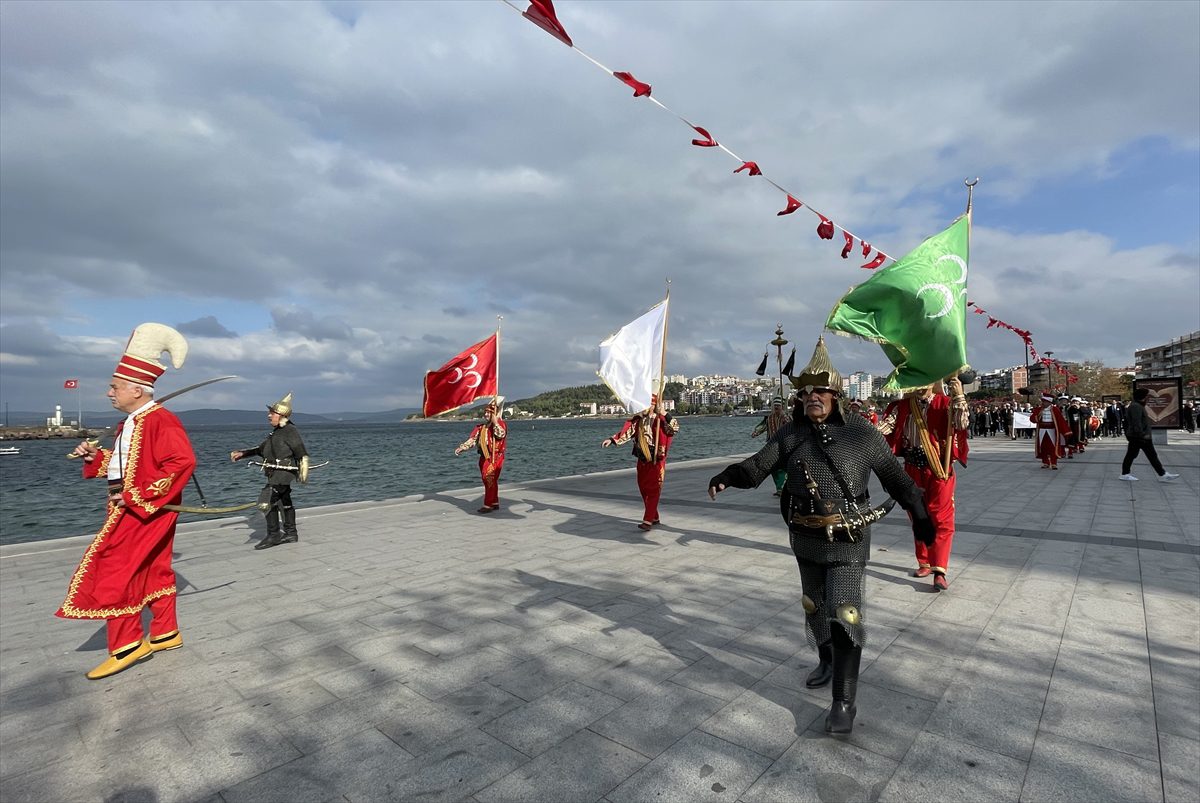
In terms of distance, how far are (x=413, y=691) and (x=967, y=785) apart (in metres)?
3.06

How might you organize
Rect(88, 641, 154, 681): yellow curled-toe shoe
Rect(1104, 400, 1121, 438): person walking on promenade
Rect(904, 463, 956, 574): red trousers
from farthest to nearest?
Rect(1104, 400, 1121, 438): person walking on promenade
Rect(904, 463, 956, 574): red trousers
Rect(88, 641, 154, 681): yellow curled-toe shoe

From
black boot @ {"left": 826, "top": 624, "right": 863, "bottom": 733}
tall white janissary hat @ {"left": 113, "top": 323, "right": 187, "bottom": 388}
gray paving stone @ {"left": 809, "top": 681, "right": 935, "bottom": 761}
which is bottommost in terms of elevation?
gray paving stone @ {"left": 809, "top": 681, "right": 935, "bottom": 761}

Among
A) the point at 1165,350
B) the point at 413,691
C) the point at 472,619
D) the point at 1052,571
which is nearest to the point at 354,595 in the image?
the point at 472,619

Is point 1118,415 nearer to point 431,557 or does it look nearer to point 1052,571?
point 1052,571

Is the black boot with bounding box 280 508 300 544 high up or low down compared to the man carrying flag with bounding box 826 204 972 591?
down

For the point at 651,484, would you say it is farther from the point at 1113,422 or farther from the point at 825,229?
the point at 1113,422

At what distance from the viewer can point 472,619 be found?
5242mm

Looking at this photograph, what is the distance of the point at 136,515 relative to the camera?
4.41m

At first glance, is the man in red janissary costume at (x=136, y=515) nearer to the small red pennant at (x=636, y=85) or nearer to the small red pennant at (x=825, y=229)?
the small red pennant at (x=636, y=85)

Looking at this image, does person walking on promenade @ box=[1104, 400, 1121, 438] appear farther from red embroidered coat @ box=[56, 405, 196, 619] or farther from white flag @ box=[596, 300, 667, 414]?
red embroidered coat @ box=[56, 405, 196, 619]

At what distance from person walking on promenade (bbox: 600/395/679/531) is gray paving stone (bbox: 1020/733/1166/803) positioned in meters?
6.33

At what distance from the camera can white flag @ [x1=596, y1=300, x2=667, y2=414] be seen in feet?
29.9

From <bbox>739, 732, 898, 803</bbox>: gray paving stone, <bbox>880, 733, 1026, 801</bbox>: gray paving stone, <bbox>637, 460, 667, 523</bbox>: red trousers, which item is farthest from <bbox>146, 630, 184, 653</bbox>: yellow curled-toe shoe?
<bbox>637, 460, 667, 523</bbox>: red trousers

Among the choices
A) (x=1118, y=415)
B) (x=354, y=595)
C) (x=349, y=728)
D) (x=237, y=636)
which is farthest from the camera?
(x=1118, y=415)
